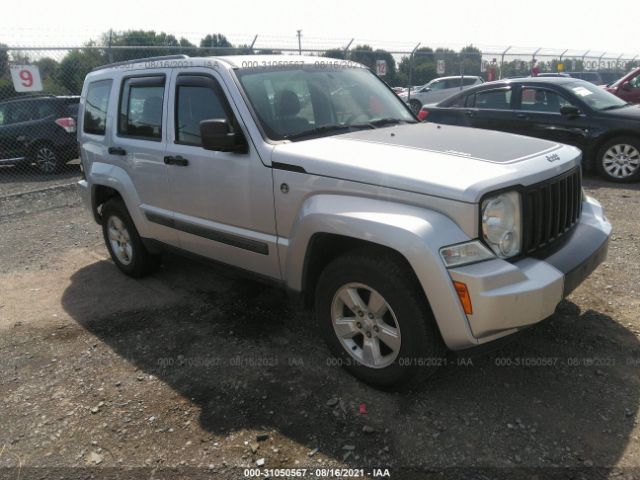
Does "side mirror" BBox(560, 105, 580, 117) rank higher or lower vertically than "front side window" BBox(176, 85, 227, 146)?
lower

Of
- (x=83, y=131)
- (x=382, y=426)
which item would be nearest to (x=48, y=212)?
(x=83, y=131)

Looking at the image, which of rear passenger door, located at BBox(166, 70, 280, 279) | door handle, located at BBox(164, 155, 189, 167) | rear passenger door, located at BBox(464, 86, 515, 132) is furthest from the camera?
rear passenger door, located at BBox(464, 86, 515, 132)

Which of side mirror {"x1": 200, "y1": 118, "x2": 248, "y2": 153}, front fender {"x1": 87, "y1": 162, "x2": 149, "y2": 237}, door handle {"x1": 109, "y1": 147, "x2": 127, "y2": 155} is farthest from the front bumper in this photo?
door handle {"x1": 109, "y1": 147, "x2": 127, "y2": 155}

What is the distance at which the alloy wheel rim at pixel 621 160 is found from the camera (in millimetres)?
7652

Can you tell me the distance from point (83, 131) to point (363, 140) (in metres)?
3.26

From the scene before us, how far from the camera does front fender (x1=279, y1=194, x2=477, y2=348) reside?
2514mm

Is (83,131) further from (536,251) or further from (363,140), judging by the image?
(536,251)

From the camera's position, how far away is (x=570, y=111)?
7906 mm

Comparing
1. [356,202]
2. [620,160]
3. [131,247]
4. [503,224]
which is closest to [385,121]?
[356,202]

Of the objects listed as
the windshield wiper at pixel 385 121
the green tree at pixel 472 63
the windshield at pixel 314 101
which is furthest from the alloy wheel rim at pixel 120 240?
the green tree at pixel 472 63

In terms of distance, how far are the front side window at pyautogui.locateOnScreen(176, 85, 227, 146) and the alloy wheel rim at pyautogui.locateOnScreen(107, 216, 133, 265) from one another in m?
1.47

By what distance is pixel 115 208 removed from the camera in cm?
492

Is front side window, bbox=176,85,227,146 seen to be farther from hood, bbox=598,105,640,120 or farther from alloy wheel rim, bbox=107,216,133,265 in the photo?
hood, bbox=598,105,640,120

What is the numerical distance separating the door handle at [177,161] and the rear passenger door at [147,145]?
8cm
